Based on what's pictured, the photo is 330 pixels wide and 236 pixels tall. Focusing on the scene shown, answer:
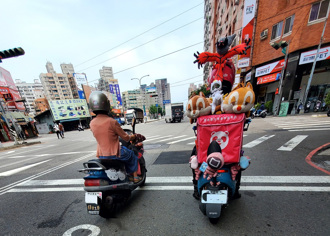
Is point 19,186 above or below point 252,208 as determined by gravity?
below

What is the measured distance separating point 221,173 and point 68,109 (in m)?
34.2

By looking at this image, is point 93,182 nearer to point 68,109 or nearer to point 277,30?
point 277,30

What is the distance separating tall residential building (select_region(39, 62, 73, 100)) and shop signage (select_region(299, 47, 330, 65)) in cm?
7176

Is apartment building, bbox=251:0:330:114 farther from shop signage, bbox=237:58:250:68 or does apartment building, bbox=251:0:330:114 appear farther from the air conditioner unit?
shop signage, bbox=237:58:250:68

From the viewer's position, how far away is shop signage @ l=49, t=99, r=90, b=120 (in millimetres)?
26609

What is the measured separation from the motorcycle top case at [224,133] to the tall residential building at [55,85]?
230ft

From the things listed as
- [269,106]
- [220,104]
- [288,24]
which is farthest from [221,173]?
[288,24]

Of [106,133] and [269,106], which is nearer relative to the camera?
[106,133]

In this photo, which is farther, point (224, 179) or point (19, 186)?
point (19, 186)

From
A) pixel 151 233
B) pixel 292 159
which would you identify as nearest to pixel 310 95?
pixel 292 159

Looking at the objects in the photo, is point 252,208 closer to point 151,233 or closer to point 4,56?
point 151,233

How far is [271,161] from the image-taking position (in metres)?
3.72

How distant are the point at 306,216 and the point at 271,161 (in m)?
2.11

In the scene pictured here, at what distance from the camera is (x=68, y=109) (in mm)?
27953
